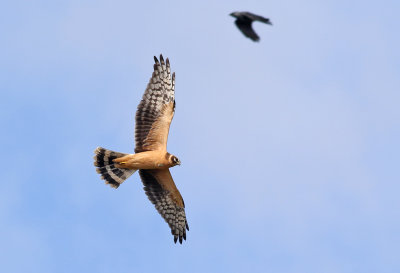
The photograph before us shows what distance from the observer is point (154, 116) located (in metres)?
22.1

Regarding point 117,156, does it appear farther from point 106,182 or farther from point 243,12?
point 243,12

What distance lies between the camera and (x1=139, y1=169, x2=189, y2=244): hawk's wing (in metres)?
22.8

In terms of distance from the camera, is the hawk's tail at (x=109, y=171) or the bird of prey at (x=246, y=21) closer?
the bird of prey at (x=246, y=21)

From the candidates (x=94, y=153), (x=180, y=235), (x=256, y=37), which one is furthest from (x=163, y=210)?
(x=256, y=37)

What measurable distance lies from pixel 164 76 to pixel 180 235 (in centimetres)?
455

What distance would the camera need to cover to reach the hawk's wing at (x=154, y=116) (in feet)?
72.2

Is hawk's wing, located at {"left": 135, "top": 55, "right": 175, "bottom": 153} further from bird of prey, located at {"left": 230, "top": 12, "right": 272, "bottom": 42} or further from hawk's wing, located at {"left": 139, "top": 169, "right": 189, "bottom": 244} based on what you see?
bird of prey, located at {"left": 230, "top": 12, "right": 272, "bottom": 42}

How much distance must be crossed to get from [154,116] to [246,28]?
200 inches

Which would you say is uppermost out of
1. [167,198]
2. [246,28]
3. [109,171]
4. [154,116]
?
[154,116]

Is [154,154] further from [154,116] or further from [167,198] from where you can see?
[167,198]

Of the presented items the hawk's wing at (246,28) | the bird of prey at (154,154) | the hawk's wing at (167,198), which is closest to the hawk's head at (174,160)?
the bird of prey at (154,154)

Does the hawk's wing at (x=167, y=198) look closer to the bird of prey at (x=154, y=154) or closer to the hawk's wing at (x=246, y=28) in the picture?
the bird of prey at (x=154, y=154)

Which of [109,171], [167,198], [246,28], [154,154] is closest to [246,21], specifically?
[246,28]

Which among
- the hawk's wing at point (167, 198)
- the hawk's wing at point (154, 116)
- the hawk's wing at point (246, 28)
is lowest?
the hawk's wing at point (167, 198)
